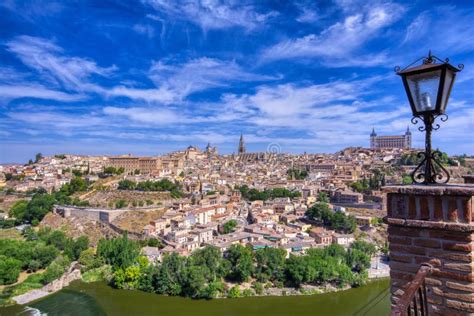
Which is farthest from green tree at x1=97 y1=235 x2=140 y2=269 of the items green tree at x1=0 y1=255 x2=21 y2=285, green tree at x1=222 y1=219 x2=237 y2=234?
green tree at x1=222 y1=219 x2=237 y2=234

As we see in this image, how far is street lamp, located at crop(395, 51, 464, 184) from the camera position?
1.19m

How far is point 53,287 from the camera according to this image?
11109 mm

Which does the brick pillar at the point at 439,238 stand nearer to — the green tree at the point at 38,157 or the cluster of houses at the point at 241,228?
the cluster of houses at the point at 241,228

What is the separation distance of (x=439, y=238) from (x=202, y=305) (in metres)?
9.87

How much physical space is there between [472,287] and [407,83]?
74cm

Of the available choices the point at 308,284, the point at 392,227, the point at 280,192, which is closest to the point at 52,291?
the point at 308,284

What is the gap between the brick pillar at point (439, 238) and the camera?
1.01 m

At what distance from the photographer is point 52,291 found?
11.0 meters

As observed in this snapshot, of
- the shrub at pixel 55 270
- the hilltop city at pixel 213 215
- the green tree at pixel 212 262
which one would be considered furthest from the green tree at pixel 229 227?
the shrub at pixel 55 270

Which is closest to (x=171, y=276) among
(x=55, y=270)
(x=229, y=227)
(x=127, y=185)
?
(x=55, y=270)

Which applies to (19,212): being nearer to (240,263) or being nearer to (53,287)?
(53,287)

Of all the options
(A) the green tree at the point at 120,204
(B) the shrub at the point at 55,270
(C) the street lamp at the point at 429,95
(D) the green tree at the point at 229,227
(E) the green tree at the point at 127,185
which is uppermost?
(C) the street lamp at the point at 429,95

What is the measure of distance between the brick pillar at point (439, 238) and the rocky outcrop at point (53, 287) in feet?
40.0

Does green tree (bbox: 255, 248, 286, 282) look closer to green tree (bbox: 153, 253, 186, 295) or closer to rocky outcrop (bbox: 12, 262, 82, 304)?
green tree (bbox: 153, 253, 186, 295)
